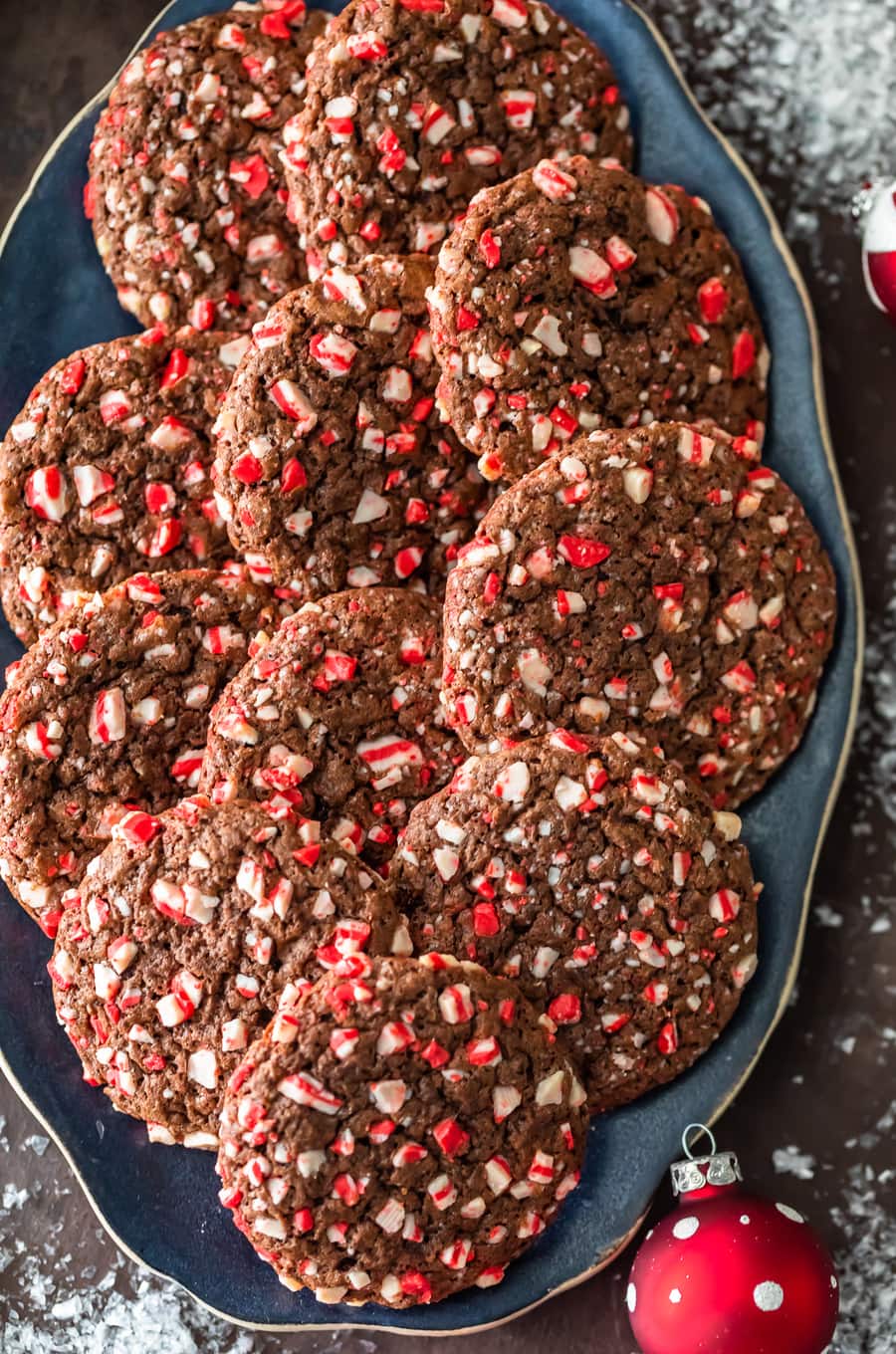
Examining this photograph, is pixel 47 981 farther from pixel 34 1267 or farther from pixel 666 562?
pixel 666 562

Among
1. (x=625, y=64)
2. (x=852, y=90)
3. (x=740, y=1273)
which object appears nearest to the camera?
(x=740, y=1273)

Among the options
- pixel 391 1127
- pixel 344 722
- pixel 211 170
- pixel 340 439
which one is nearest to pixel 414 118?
pixel 211 170

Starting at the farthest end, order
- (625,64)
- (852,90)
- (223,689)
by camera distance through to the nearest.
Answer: (852,90)
(625,64)
(223,689)

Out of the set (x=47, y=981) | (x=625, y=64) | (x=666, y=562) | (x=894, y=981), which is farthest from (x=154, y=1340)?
(x=625, y=64)

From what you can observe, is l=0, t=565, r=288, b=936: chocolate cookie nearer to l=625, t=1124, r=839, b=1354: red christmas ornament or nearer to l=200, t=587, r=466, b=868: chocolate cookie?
l=200, t=587, r=466, b=868: chocolate cookie

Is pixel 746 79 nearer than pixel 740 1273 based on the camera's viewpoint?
No

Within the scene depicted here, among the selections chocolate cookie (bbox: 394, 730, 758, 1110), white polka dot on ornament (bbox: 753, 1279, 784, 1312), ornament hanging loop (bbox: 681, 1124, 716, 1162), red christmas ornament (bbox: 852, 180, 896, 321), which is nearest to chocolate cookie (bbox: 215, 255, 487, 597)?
chocolate cookie (bbox: 394, 730, 758, 1110)

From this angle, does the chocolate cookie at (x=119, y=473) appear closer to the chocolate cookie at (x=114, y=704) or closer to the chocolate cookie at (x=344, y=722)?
the chocolate cookie at (x=114, y=704)

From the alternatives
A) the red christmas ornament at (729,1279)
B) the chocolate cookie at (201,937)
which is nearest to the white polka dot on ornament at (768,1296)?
the red christmas ornament at (729,1279)
